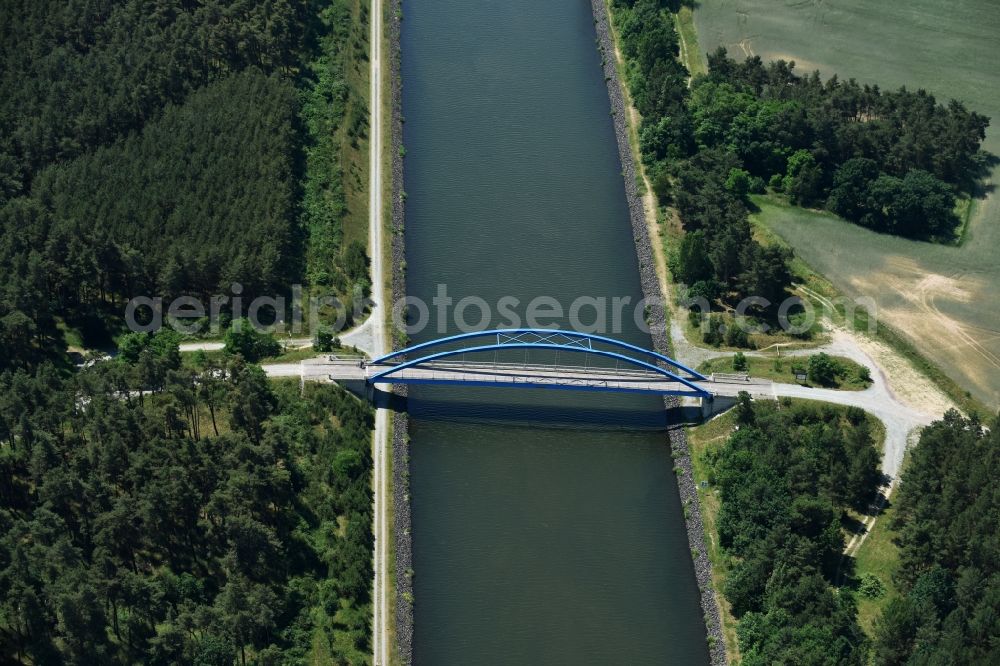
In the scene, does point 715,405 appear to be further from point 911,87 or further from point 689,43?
point 689,43

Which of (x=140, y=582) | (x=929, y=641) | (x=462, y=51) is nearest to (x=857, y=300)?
(x=929, y=641)

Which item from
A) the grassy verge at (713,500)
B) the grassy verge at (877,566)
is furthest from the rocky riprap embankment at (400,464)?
the grassy verge at (877,566)

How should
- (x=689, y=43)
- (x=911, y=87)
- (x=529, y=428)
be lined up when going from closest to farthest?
(x=529, y=428), (x=911, y=87), (x=689, y=43)

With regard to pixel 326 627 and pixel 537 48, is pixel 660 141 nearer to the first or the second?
pixel 537 48

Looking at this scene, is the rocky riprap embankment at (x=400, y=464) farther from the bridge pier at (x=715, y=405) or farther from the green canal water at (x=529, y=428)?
the bridge pier at (x=715, y=405)

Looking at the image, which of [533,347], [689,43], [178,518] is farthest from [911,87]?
[178,518]

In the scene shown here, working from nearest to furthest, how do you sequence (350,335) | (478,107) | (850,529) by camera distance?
(850,529), (350,335), (478,107)
